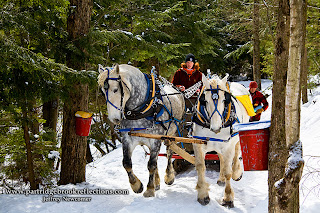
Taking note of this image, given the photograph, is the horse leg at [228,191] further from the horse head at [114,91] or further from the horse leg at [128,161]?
the horse head at [114,91]

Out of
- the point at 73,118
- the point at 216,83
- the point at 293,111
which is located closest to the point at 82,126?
the point at 73,118

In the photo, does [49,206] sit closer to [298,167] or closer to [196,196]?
[196,196]

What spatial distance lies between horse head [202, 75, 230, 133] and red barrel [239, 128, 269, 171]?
1.48m

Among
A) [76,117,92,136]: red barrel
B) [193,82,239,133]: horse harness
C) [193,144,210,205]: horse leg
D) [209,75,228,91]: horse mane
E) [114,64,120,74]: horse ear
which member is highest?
[114,64,120,74]: horse ear

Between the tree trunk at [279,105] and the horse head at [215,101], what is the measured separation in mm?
1602

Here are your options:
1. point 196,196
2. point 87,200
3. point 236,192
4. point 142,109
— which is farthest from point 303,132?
point 87,200

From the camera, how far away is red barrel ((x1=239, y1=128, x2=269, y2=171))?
3.25m

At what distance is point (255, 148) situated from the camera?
3.28 m

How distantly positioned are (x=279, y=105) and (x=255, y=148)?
1.71 ft

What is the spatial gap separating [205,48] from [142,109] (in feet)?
31.7

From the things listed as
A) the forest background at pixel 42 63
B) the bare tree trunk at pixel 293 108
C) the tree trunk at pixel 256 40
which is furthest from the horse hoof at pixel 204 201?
the tree trunk at pixel 256 40

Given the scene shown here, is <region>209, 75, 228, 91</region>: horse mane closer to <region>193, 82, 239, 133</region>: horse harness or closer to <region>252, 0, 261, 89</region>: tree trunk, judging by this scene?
<region>193, 82, 239, 133</region>: horse harness

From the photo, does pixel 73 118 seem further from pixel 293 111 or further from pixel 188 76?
pixel 293 111

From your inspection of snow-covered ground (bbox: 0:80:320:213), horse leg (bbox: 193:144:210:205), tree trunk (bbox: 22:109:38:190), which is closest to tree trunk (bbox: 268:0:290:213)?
snow-covered ground (bbox: 0:80:320:213)
